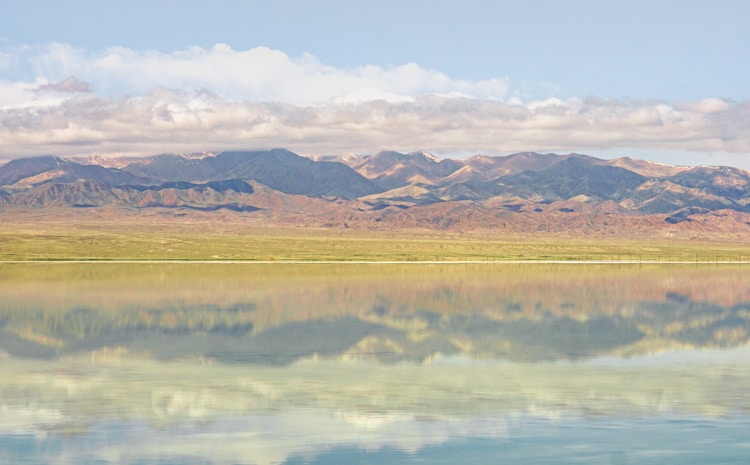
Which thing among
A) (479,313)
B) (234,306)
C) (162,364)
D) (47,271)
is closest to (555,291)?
(479,313)

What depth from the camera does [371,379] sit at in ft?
124

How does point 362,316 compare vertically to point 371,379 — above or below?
below

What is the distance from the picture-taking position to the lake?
26188 mm

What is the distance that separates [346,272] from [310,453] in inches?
3909

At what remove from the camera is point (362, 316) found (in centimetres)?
6425

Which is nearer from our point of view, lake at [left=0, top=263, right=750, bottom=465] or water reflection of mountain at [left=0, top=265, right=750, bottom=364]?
lake at [left=0, top=263, right=750, bottom=465]

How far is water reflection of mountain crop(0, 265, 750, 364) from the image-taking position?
48.2m

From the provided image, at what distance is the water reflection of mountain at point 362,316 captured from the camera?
48188mm

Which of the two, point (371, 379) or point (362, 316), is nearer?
point (371, 379)

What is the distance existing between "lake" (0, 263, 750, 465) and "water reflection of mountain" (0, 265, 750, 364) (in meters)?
0.30

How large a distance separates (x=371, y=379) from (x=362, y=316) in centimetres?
2645

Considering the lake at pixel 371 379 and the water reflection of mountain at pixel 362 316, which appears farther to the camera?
the water reflection of mountain at pixel 362 316

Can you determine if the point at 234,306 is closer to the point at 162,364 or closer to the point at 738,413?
the point at 162,364

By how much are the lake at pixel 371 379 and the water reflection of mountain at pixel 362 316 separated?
0.30 m
